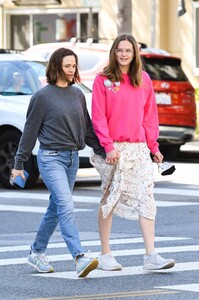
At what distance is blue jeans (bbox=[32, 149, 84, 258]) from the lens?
386 inches

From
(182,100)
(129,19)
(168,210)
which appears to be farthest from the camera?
(129,19)

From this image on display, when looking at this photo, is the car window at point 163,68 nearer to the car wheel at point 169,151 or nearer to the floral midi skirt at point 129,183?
the car wheel at point 169,151

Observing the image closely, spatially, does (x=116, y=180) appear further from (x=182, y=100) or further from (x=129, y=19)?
(x=129, y=19)

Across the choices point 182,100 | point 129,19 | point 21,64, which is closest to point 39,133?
point 21,64

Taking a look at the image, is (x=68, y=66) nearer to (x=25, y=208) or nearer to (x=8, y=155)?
(x=25, y=208)

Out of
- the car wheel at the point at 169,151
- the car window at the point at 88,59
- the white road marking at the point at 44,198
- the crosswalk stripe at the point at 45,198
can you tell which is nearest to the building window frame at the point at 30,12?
the car wheel at the point at 169,151

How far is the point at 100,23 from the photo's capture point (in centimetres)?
3284

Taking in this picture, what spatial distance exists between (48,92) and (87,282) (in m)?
1.47

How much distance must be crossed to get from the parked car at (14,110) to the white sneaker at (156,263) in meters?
7.09

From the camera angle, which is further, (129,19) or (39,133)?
(129,19)

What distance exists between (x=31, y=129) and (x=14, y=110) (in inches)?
295

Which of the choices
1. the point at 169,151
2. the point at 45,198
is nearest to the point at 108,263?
the point at 45,198

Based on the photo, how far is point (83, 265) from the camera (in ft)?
31.5

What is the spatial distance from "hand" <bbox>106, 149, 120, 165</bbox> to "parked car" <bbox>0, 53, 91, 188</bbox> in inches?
277
